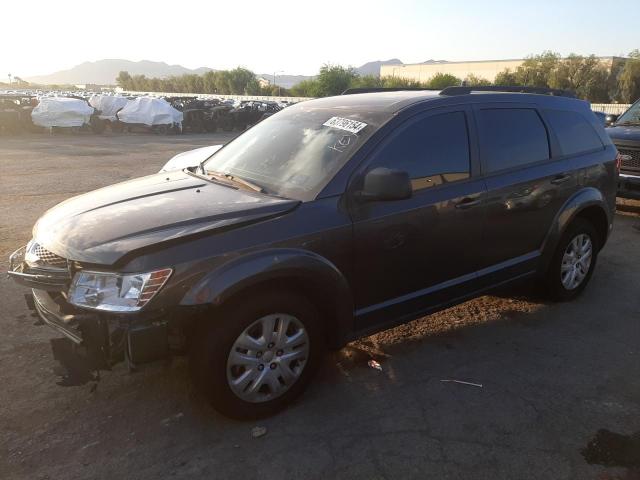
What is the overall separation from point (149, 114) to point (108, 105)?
110 inches

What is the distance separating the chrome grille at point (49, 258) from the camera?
2.83 m

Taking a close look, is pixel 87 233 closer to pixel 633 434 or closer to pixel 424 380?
pixel 424 380

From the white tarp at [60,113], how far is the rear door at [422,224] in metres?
24.9

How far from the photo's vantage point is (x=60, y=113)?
2434 cm

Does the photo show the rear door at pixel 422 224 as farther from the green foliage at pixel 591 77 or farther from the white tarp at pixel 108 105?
the green foliage at pixel 591 77

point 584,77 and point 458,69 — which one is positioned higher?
point 458,69

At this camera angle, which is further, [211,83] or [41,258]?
[211,83]

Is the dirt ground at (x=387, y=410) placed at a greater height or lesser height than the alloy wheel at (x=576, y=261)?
lesser

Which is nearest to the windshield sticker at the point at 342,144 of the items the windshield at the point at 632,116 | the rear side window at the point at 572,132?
the rear side window at the point at 572,132

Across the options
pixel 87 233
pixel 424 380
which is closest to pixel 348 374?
pixel 424 380

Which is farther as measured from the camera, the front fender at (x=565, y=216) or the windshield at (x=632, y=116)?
the windshield at (x=632, y=116)

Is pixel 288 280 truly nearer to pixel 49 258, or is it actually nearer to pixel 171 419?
pixel 171 419

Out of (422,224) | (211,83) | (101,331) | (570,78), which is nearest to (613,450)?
(422,224)

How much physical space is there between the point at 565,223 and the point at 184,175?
317 cm
